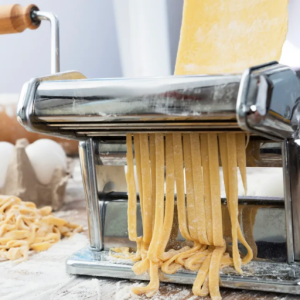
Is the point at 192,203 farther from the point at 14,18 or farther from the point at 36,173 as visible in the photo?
the point at 36,173

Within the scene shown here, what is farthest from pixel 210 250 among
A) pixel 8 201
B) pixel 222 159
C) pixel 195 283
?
pixel 8 201

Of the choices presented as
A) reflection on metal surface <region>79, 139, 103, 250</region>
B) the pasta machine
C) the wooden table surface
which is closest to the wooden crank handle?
the pasta machine

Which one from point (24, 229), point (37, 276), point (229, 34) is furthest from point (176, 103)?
point (24, 229)

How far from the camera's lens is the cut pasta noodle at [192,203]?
0.77m

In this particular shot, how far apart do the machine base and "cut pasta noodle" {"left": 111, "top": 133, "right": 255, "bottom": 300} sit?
17 mm

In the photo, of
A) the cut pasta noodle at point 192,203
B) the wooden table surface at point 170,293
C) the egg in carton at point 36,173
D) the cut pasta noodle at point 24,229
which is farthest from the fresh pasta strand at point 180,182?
the egg in carton at point 36,173

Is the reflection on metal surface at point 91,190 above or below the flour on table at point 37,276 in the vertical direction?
above

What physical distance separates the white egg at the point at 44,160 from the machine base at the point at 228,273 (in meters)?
0.66

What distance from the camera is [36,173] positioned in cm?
152

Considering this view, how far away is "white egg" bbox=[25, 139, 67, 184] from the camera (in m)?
1.52

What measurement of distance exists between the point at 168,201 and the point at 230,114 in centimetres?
27

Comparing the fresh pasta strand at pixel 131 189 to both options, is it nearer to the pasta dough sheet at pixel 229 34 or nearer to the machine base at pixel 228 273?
the machine base at pixel 228 273

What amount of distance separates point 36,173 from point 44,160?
55mm

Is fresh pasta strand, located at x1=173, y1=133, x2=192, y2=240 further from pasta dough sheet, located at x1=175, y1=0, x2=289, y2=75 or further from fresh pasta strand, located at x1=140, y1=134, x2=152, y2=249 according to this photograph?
pasta dough sheet, located at x1=175, y1=0, x2=289, y2=75
